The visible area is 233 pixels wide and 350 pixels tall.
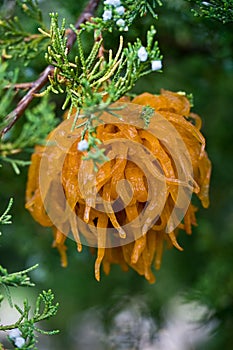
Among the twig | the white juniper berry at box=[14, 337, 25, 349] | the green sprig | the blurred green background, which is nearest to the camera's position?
the white juniper berry at box=[14, 337, 25, 349]

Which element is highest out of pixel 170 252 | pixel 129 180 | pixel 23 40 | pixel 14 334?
pixel 23 40

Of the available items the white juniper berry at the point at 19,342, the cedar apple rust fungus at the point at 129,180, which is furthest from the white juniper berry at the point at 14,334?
the cedar apple rust fungus at the point at 129,180

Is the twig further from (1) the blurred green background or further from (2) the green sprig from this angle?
(1) the blurred green background

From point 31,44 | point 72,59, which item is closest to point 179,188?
point 31,44

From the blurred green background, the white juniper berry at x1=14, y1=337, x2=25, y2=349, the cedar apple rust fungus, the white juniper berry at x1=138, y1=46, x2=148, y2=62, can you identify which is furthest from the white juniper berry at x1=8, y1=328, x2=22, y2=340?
the blurred green background

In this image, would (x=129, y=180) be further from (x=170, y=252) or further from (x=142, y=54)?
(x=170, y=252)

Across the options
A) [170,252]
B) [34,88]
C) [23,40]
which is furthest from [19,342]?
[170,252]
